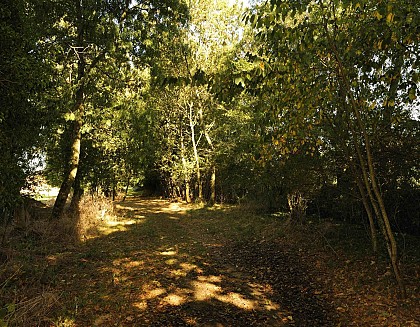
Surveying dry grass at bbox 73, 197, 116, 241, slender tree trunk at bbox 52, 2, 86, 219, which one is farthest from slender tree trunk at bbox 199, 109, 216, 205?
slender tree trunk at bbox 52, 2, 86, 219

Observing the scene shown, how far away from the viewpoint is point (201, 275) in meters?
6.95

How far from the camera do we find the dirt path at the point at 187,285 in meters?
5.03

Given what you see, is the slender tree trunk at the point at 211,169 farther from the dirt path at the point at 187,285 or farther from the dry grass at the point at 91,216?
the dirt path at the point at 187,285

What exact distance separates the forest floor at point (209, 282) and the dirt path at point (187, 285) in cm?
2

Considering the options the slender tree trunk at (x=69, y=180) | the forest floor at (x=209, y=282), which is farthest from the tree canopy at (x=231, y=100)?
the forest floor at (x=209, y=282)

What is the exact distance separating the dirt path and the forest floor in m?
0.02

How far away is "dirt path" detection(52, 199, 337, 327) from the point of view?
16.5ft

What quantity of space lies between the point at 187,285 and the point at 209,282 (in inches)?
19.8

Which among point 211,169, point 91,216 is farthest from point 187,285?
point 211,169

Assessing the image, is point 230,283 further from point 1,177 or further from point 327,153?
point 1,177

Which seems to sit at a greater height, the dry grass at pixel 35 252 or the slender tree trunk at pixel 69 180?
the slender tree trunk at pixel 69 180

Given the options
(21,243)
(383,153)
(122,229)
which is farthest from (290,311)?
(122,229)

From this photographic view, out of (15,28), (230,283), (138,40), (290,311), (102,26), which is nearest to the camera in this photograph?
(290,311)

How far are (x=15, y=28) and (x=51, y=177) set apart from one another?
10.6 m
